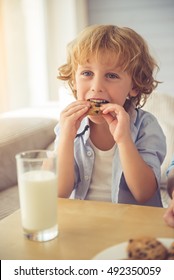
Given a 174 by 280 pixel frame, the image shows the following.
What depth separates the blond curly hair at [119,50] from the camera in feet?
3.47

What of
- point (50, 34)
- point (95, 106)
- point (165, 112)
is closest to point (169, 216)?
point (95, 106)

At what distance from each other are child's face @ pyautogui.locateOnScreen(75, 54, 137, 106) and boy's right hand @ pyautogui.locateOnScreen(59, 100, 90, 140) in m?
0.03

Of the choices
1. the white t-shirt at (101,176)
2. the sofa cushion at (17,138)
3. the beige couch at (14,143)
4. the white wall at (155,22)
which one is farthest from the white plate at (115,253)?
the white wall at (155,22)

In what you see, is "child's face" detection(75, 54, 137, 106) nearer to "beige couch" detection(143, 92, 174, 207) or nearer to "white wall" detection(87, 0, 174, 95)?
"beige couch" detection(143, 92, 174, 207)

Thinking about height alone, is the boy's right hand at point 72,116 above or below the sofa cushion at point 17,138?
above

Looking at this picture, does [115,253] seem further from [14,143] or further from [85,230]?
[14,143]

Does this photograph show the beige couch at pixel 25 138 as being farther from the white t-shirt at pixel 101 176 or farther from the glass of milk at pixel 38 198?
the glass of milk at pixel 38 198

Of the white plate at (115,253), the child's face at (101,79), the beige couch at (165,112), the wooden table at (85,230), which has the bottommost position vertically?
the beige couch at (165,112)

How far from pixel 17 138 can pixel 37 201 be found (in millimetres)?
913

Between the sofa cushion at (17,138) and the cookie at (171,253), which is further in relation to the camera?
the sofa cushion at (17,138)

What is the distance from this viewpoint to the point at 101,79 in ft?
3.35

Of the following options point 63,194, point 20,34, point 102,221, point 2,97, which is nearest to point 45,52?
point 20,34

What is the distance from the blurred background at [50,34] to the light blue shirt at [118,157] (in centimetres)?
158
